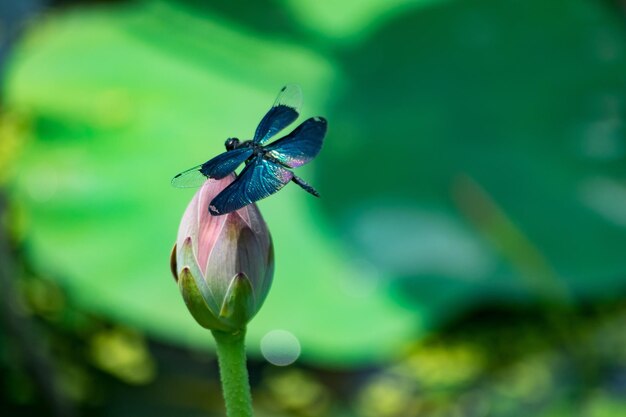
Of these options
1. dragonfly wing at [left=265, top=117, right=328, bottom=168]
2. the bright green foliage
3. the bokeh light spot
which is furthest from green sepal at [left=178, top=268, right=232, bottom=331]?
the bokeh light spot

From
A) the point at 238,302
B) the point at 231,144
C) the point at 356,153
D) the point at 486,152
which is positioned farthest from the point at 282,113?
the point at 486,152

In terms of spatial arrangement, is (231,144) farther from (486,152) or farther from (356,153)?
(486,152)

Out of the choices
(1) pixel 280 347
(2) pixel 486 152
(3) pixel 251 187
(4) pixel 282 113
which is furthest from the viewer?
(2) pixel 486 152

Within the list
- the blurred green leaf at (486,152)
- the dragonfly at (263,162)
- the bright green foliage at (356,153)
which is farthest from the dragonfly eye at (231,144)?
the blurred green leaf at (486,152)

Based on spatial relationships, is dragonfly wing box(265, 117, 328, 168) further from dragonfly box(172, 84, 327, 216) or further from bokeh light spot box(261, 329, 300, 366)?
bokeh light spot box(261, 329, 300, 366)

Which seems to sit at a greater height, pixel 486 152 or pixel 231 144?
pixel 486 152

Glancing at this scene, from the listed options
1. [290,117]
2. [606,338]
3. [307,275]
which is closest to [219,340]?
[290,117]

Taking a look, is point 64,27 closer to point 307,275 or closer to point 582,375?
point 307,275
